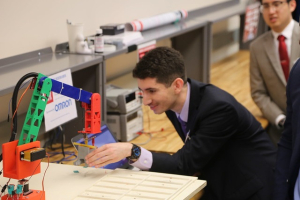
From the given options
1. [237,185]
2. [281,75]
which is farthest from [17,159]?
[281,75]

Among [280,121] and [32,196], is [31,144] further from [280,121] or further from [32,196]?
[280,121]

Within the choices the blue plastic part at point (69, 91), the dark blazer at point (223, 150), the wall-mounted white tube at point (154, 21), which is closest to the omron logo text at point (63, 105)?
the dark blazer at point (223, 150)

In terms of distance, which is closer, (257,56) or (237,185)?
(237,185)

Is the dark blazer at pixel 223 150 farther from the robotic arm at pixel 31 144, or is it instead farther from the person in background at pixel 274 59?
the person in background at pixel 274 59

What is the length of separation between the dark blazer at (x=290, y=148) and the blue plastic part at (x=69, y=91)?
0.71 metres

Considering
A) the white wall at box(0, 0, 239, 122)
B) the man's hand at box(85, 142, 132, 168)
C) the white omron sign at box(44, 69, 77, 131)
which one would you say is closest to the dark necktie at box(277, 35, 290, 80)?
the white wall at box(0, 0, 239, 122)

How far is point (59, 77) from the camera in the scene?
7.53 feet

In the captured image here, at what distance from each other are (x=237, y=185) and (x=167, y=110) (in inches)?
18.4

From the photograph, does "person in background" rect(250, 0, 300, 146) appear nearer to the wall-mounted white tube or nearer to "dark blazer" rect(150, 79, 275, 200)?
the wall-mounted white tube

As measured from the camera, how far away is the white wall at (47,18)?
248 cm

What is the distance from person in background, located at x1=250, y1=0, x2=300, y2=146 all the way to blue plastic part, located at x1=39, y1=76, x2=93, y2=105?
1776 millimetres

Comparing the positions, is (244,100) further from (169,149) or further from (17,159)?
(17,159)

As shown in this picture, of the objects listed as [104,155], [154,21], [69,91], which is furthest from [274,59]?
[69,91]

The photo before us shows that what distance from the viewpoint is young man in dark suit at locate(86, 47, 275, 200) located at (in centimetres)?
221
